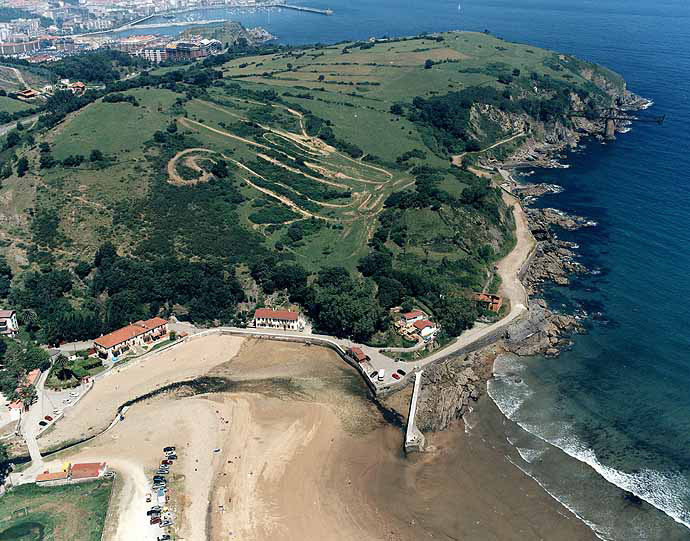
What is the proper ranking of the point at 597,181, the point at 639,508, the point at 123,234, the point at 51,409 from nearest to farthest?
the point at 639,508, the point at 51,409, the point at 123,234, the point at 597,181

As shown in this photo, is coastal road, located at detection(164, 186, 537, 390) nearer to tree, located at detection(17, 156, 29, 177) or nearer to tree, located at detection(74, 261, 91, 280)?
tree, located at detection(74, 261, 91, 280)

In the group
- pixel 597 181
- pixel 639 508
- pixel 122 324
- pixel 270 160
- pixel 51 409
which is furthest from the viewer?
pixel 597 181

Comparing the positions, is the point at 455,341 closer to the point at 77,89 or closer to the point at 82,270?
the point at 82,270

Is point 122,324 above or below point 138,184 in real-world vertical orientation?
below

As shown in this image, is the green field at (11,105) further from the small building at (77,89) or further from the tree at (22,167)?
the tree at (22,167)

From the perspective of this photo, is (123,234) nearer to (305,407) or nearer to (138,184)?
(138,184)

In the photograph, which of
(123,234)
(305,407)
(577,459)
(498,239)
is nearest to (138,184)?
(123,234)

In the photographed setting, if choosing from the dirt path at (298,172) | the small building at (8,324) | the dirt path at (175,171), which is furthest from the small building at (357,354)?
the dirt path at (175,171)
